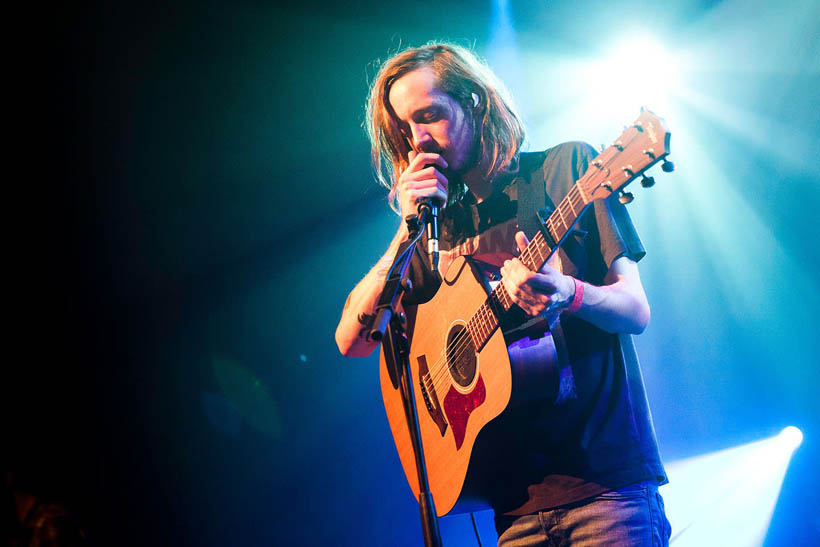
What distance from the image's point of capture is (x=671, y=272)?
338cm

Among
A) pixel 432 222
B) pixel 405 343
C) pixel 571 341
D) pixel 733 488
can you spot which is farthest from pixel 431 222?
pixel 733 488

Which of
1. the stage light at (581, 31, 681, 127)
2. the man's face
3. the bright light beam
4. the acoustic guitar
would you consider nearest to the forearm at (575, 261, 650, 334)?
the acoustic guitar

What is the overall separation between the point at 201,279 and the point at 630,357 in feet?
8.49

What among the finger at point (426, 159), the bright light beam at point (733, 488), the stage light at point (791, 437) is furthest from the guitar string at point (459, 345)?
the stage light at point (791, 437)

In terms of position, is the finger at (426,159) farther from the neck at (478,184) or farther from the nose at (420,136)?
the neck at (478,184)

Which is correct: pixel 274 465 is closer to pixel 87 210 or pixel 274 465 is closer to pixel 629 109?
pixel 87 210

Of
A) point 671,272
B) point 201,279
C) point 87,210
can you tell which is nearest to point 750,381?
point 671,272

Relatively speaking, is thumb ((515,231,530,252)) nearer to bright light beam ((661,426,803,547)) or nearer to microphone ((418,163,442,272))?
microphone ((418,163,442,272))

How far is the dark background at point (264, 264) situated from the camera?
2.82 m

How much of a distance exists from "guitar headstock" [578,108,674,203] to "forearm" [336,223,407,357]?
0.89m

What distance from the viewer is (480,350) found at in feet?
5.47

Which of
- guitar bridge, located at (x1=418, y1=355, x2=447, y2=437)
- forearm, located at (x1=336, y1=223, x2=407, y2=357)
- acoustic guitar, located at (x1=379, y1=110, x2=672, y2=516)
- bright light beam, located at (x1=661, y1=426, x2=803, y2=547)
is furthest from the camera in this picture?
bright light beam, located at (x1=661, y1=426, x2=803, y2=547)

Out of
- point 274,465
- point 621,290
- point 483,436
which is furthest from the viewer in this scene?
point 274,465

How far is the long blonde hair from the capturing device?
2.07 m
